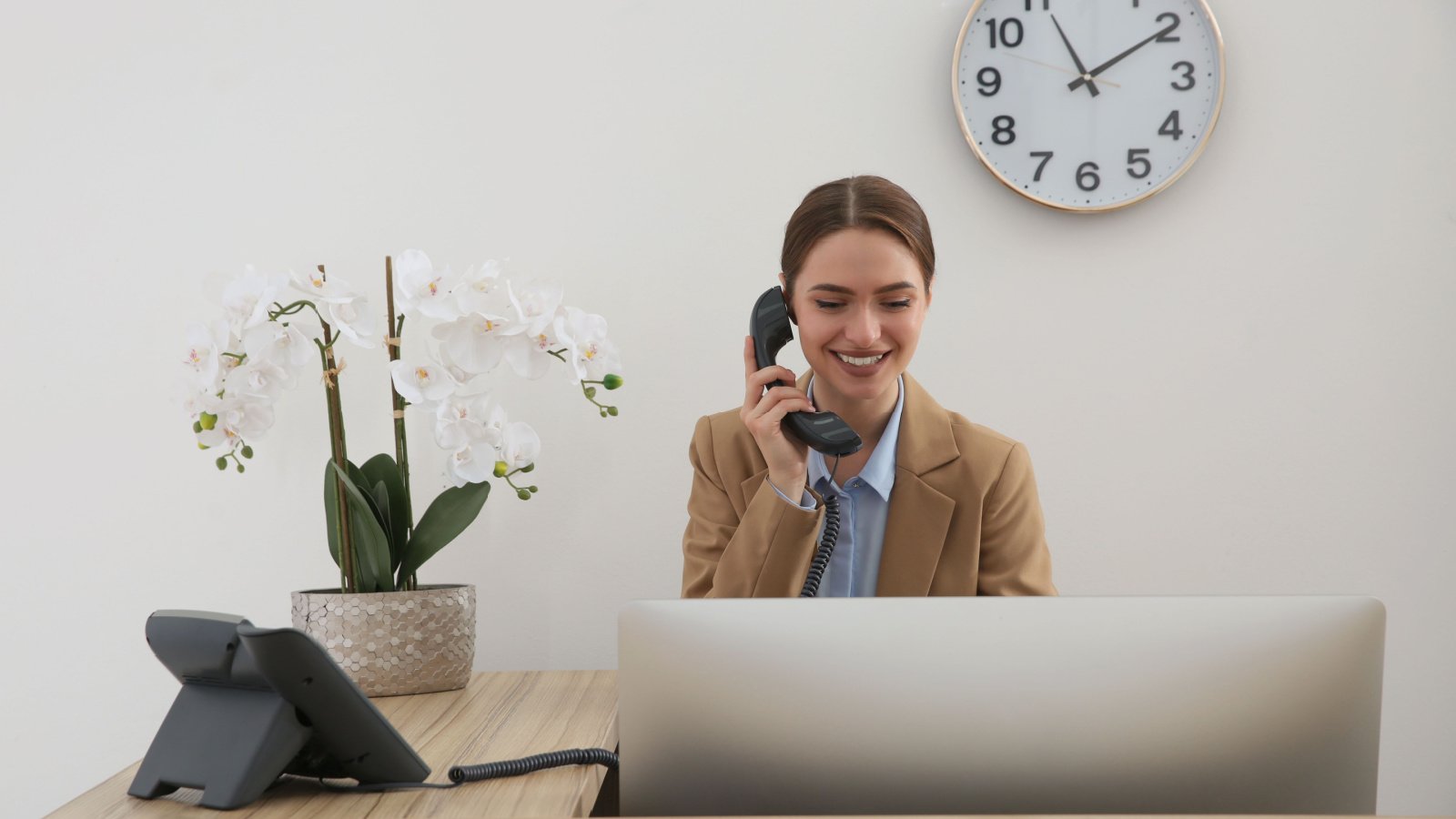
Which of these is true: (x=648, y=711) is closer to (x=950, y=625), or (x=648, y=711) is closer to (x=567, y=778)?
(x=950, y=625)

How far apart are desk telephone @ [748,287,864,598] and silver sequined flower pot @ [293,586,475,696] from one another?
1.72 ft

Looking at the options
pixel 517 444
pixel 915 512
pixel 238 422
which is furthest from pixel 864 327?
pixel 238 422

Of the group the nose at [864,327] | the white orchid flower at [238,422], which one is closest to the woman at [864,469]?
the nose at [864,327]

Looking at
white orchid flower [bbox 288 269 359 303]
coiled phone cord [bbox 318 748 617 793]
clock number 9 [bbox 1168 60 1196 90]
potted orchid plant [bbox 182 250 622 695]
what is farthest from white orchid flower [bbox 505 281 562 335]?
clock number 9 [bbox 1168 60 1196 90]

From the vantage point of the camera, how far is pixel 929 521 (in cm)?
162

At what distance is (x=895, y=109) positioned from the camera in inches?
79.4

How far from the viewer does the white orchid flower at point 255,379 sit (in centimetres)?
153

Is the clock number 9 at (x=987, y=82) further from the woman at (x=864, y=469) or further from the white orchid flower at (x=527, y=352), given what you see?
the white orchid flower at (x=527, y=352)

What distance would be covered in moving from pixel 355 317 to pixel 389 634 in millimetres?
446

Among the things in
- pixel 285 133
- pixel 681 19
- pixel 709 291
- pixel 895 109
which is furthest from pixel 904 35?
pixel 285 133

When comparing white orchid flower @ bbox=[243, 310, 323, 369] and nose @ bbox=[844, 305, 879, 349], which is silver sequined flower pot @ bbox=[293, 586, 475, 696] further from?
nose @ bbox=[844, 305, 879, 349]

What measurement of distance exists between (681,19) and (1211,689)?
5.29 feet

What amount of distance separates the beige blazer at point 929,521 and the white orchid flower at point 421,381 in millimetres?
424

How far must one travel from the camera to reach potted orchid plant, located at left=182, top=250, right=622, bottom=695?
1530 millimetres
